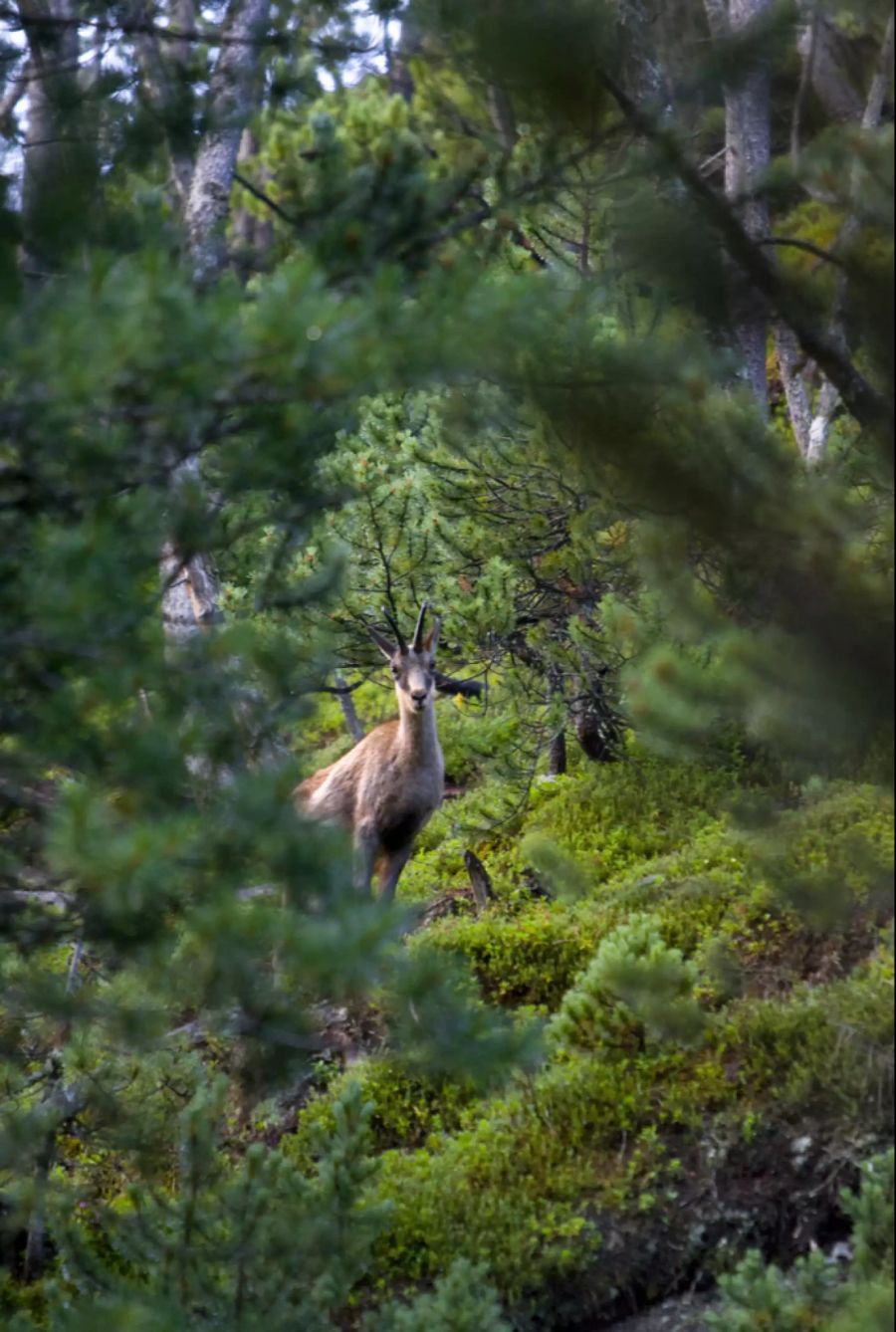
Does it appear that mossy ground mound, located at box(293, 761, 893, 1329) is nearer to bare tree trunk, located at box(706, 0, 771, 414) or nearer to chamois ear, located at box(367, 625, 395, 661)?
chamois ear, located at box(367, 625, 395, 661)

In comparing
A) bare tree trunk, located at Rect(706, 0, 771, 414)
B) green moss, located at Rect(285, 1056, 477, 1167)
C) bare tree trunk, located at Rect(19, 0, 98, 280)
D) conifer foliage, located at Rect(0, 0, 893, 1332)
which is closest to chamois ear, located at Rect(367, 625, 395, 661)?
green moss, located at Rect(285, 1056, 477, 1167)

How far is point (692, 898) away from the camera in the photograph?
30.8 ft

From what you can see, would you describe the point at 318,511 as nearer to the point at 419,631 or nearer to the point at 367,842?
the point at 419,631

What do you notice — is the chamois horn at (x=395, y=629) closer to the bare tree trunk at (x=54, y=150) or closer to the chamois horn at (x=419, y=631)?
the chamois horn at (x=419, y=631)

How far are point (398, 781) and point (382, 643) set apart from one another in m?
1.16

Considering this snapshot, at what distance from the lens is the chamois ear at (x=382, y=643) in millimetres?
11195

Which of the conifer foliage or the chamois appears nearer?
the conifer foliage

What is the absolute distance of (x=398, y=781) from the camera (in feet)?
37.6

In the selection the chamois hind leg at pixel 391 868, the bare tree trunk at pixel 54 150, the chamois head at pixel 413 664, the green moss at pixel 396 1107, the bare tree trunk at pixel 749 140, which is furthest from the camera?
the chamois hind leg at pixel 391 868

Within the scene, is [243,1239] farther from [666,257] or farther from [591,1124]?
[666,257]

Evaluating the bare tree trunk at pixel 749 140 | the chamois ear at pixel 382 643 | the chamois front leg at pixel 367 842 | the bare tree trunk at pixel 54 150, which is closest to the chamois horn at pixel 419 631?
the chamois ear at pixel 382 643

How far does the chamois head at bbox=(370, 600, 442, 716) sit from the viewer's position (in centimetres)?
1111

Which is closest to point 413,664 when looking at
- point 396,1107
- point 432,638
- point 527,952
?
point 432,638

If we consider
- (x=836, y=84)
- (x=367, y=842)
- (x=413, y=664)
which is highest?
(x=836, y=84)
